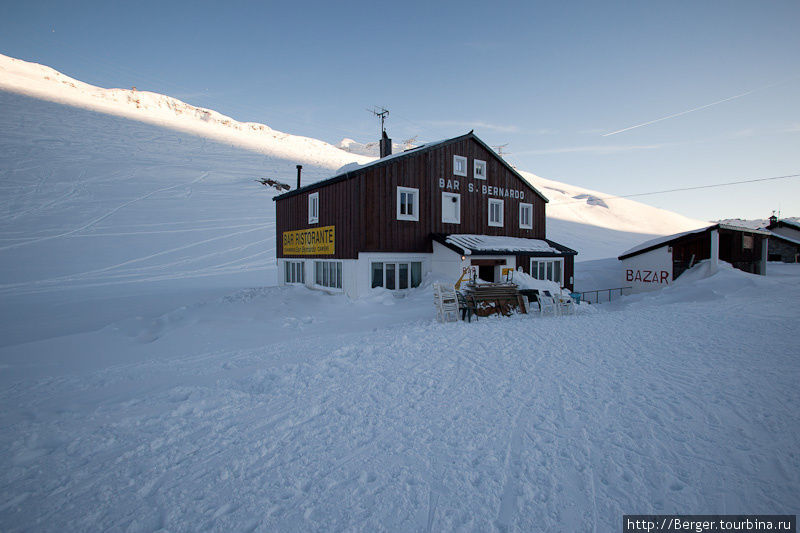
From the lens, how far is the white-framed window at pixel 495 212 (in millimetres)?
22984

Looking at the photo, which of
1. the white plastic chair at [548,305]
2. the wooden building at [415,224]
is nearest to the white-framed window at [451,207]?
the wooden building at [415,224]

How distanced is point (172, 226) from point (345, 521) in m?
41.0

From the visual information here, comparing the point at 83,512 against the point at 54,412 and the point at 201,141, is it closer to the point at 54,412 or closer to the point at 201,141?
the point at 54,412

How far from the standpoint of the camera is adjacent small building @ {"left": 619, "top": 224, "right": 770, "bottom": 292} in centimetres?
2405

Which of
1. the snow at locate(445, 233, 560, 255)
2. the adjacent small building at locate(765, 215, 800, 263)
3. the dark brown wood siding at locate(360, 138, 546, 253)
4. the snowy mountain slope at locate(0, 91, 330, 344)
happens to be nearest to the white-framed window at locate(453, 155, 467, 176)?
the dark brown wood siding at locate(360, 138, 546, 253)

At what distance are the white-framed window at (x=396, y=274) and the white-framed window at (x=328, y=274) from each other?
6.66 ft

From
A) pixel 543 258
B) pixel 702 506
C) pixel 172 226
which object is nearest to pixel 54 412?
pixel 702 506

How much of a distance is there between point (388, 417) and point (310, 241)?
16910mm

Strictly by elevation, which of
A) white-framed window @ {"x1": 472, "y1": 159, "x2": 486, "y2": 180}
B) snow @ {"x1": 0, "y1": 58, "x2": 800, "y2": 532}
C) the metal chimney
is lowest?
snow @ {"x1": 0, "y1": 58, "x2": 800, "y2": 532}

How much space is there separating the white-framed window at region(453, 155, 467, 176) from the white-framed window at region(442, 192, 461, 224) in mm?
1288

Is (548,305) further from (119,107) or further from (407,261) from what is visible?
(119,107)

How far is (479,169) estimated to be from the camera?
22438 millimetres

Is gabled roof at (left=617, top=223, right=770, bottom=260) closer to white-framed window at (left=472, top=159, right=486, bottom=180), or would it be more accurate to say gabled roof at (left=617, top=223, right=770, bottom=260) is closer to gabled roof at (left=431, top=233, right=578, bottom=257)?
gabled roof at (left=431, top=233, right=578, bottom=257)

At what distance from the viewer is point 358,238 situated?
17641mm
